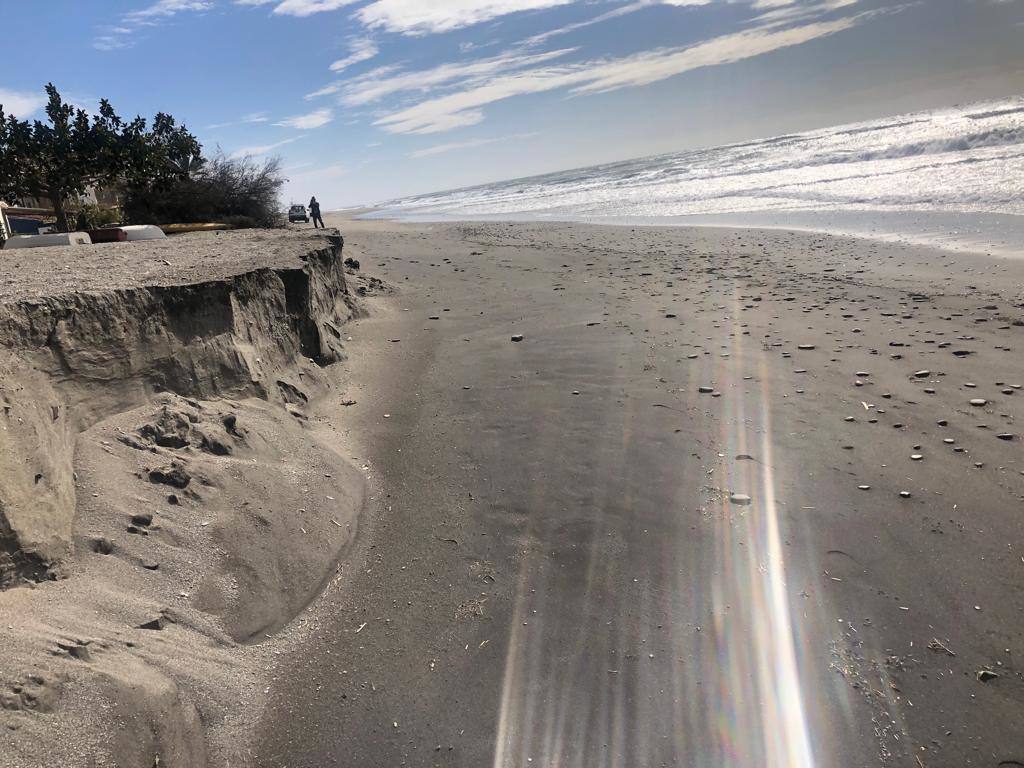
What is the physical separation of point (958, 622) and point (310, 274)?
7072mm

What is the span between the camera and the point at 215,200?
86.8 ft

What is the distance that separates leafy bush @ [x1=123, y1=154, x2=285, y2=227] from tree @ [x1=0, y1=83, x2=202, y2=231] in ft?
23.8

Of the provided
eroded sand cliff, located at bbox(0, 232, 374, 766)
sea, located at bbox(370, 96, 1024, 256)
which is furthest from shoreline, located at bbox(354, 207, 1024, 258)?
eroded sand cliff, located at bbox(0, 232, 374, 766)

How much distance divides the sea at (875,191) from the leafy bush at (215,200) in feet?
43.2

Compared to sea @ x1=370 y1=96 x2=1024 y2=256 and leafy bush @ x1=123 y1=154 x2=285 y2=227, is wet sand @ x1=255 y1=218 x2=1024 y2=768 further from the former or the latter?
leafy bush @ x1=123 y1=154 x2=285 y2=227

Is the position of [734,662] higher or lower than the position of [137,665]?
lower

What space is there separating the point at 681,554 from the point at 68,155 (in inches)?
677

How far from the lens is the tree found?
14.2 meters

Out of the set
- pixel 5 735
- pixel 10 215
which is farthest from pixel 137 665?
pixel 10 215

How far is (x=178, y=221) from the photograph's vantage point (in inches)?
1002

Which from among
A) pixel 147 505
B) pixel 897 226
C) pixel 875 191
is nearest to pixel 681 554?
pixel 147 505

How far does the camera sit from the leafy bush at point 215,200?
24516 mm

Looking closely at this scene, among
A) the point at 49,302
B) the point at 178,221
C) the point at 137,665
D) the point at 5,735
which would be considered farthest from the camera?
the point at 178,221

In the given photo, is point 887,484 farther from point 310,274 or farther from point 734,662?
point 310,274
